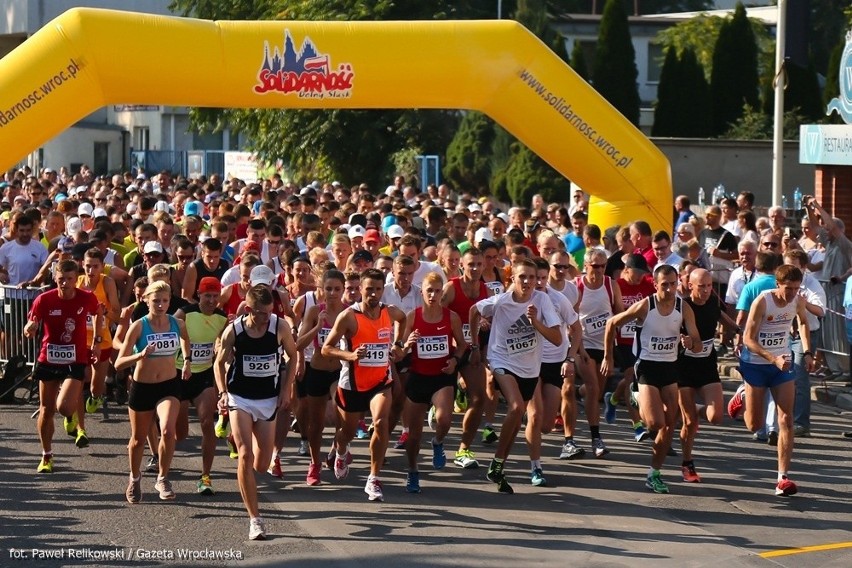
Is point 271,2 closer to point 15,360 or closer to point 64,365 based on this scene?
point 15,360

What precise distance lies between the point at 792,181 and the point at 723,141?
1.71 metres

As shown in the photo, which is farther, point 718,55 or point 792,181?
point 718,55

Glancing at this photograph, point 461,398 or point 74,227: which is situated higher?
point 74,227

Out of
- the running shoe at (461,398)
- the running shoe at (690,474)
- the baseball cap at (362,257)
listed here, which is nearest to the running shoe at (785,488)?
the running shoe at (690,474)

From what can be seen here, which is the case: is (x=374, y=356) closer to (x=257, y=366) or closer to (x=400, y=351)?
(x=400, y=351)

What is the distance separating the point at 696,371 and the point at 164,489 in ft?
13.3

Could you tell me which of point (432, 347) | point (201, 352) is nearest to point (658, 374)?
point (432, 347)

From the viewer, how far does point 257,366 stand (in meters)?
9.56

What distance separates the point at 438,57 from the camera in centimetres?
1549

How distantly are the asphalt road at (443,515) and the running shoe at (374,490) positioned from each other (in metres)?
0.08

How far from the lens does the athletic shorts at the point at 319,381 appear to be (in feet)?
36.5

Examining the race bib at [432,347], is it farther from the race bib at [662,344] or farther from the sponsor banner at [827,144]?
the sponsor banner at [827,144]

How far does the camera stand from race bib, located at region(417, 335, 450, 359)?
10.9 metres

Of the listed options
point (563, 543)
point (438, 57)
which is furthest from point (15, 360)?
point (563, 543)
